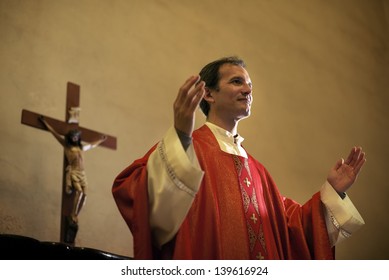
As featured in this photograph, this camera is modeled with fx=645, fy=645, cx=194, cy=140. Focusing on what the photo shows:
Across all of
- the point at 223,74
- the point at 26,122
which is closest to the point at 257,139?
the point at 26,122

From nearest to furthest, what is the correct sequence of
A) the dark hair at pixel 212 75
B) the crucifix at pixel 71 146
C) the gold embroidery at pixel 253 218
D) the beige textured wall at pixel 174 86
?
the gold embroidery at pixel 253 218, the dark hair at pixel 212 75, the crucifix at pixel 71 146, the beige textured wall at pixel 174 86

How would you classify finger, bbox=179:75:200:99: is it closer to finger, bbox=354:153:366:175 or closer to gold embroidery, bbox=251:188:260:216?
gold embroidery, bbox=251:188:260:216

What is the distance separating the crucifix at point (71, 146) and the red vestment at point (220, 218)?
8.64ft

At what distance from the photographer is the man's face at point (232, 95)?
397 cm

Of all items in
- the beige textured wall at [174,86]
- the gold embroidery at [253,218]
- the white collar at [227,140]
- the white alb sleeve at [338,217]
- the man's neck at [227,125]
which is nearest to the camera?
the gold embroidery at [253,218]

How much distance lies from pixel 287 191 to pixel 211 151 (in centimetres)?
529

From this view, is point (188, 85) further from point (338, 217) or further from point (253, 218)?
point (338, 217)

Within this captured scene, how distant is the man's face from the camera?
13.0 feet

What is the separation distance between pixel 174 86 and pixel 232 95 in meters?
4.53

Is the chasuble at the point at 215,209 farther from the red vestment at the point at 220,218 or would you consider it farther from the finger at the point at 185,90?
the finger at the point at 185,90

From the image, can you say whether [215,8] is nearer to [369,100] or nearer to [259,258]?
[369,100]

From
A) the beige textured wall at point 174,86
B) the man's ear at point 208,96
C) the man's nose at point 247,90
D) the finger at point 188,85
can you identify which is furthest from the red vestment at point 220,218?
the beige textured wall at point 174,86

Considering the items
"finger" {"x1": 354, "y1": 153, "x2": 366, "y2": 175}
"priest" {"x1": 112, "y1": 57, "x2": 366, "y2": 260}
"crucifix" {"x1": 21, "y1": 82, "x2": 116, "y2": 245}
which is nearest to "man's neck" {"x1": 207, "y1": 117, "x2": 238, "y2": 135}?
"priest" {"x1": 112, "y1": 57, "x2": 366, "y2": 260}

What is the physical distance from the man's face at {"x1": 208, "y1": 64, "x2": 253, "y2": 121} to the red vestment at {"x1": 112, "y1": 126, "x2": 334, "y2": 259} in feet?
0.57
